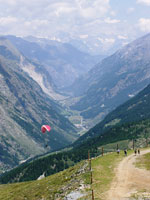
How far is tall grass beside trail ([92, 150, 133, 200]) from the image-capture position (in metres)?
63.4

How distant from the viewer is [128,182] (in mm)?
67750

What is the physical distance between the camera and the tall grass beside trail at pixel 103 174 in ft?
208

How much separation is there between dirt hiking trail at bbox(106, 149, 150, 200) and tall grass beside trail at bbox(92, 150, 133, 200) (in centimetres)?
147

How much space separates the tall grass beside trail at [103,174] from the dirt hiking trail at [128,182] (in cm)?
147

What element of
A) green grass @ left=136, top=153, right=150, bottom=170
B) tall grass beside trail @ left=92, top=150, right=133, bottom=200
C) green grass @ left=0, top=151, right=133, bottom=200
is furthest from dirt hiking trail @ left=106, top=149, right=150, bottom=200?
green grass @ left=136, top=153, right=150, bottom=170

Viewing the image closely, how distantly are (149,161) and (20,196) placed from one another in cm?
4220

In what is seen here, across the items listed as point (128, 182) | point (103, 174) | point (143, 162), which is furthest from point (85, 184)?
point (143, 162)

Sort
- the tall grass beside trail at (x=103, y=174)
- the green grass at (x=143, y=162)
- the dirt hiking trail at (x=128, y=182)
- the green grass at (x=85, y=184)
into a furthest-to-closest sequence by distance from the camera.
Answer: the green grass at (x=143, y=162), the green grass at (x=85, y=184), the tall grass beside trail at (x=103, y=174), the dirt hiking trail at (x=128, y=182)

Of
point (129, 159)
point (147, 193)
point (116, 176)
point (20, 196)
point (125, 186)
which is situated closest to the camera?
point (147, 193)

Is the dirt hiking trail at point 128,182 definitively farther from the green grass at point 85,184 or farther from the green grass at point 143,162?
the green grass at point 143,162

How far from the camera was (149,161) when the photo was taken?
8794cm

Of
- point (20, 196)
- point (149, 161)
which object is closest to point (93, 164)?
point (149, 161)

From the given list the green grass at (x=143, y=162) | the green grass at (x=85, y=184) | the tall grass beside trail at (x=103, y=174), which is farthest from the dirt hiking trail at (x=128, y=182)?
the green grass at (x=143, y=162)

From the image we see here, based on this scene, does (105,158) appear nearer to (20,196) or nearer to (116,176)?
(116,176)
